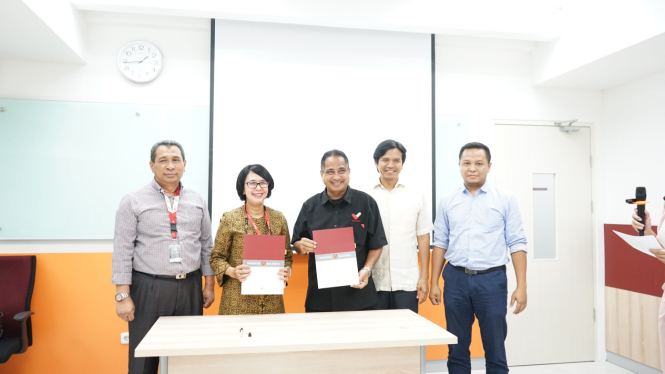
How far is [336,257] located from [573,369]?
10.1ft

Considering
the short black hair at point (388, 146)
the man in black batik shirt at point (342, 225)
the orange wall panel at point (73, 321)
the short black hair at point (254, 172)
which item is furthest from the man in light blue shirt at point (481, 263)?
the orange wall panel at point (73, 321)

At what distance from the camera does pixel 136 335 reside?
6.74 ft

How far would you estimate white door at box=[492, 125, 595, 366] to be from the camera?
3.71m

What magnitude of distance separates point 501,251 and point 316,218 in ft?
3.87

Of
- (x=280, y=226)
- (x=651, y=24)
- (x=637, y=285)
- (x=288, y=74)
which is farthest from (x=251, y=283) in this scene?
(x=637, y=285)

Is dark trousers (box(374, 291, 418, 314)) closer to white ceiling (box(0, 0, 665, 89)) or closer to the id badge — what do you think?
the id badge

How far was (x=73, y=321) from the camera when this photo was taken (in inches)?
119

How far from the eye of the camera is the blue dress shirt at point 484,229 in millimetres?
2379

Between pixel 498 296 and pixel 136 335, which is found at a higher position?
pixel 498 296

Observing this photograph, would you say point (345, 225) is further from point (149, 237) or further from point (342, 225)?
point (149, 237)

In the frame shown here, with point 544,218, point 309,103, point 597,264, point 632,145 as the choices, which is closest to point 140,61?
point 309,103

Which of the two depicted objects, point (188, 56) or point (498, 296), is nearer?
point (498, 296)

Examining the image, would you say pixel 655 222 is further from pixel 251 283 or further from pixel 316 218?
pixel 251 283

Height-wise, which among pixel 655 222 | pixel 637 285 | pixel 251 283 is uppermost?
pixel 655 222
